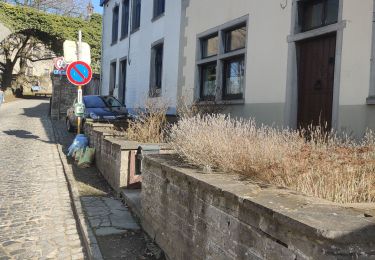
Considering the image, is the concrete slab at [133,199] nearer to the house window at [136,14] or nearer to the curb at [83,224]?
the curb at [83,224]

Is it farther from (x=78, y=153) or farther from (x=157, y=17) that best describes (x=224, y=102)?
(x=157, y=17)

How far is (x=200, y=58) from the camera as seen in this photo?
1192 cm

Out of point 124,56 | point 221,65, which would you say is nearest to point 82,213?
point 221,65

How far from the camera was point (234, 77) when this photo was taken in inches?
418

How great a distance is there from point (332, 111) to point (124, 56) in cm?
1404

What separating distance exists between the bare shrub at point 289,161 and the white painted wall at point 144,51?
6.01m

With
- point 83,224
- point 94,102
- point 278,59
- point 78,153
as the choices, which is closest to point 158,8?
point 94,102

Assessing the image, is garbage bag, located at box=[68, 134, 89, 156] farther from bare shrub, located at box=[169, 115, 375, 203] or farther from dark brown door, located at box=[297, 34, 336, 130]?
bare shrub, located at box=[169, 115, 375, 203]

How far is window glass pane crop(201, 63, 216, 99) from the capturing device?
37.4 feet

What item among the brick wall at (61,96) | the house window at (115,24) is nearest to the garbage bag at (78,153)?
the house window at (115,24)

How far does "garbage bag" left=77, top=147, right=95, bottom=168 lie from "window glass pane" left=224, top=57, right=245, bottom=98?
3.53 m

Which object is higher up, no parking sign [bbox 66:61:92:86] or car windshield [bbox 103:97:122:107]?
no parking sign [bbox 66:61:92:86]

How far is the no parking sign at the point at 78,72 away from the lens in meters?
11.9

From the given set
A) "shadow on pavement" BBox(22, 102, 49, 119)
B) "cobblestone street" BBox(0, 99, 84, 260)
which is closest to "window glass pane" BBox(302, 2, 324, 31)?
"cobblestone street" BBox(0, 99, 84, 260)
